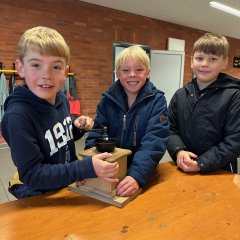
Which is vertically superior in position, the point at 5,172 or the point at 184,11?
the point at 184,11

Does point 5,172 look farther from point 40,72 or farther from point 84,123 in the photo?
point 40,72

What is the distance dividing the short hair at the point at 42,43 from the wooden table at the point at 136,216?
1.78 feet

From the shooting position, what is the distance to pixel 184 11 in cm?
533

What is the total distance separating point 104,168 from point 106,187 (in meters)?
0.09

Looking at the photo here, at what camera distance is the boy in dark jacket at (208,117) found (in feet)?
4.01

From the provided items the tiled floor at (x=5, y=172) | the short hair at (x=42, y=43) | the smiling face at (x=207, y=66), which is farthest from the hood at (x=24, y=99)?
the tiled floor at (x=5, y=172)

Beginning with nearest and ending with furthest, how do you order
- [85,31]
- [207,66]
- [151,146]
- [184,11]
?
[151,146] → [207,66] → [85,31] → [184,11]

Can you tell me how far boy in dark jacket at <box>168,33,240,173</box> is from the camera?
1.22 m

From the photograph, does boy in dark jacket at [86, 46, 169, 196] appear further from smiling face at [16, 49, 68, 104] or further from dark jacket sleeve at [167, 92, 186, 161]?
smiling face at [16, 49, 68, 104]

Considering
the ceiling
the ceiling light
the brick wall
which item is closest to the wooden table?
the brick wall

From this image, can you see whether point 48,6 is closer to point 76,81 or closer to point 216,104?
point 76,81

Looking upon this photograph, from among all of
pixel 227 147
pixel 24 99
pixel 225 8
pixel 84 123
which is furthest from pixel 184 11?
pixel 24 99

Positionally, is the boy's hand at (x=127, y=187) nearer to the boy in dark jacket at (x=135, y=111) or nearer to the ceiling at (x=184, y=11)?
the boy in dark jacket at (x=135, y=111)

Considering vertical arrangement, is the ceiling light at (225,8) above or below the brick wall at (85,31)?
above
